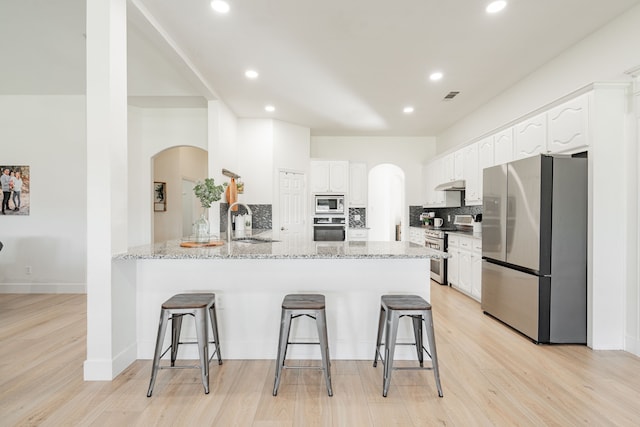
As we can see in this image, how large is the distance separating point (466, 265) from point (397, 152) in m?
3.06

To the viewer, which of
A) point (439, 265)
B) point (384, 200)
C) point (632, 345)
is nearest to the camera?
point (632, 345)

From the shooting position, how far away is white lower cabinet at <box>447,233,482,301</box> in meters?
4.32

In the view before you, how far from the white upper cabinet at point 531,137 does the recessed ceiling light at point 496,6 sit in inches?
50.3

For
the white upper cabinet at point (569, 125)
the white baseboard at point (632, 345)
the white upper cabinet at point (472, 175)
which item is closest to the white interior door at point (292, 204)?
the white upper cabinet at point (472, 175)

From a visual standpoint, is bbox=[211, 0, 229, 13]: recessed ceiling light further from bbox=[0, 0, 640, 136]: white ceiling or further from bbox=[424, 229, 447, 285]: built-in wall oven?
bbox=[424, 229, 447, 285]: built-in wall oven

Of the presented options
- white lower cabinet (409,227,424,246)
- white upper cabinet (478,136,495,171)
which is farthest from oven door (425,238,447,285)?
→ white upper cabinet (478,136,495,171)

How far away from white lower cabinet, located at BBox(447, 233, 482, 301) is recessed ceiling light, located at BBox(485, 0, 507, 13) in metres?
2.70

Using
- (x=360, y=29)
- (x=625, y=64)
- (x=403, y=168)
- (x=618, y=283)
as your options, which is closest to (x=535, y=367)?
(x=618, y=283)

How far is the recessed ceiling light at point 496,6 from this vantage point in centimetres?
250

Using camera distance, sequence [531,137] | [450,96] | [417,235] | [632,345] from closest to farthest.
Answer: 1. [632,345]
2. [531,137]
3. [450,96]
4. [417,235]

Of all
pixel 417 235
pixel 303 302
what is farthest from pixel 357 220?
pixel 303 302

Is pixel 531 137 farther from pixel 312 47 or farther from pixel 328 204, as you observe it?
pixel 328 204

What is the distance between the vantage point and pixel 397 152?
271 inches

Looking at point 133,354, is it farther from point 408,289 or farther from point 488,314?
point 488,314
